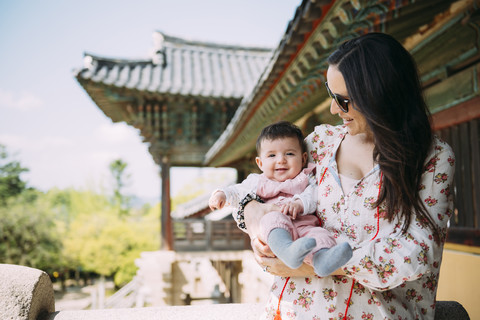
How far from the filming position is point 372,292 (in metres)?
1.22

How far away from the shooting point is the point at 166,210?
8.98 m

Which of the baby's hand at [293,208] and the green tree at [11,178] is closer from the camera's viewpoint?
the baby's hand at [293,208]

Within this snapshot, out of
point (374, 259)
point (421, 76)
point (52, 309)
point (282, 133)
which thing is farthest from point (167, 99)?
point (374, 259)

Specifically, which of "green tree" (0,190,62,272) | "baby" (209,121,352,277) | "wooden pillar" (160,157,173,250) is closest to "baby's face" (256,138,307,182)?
"baby" (209,121,352,277)

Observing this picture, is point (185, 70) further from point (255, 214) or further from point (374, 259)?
point (374, 259)

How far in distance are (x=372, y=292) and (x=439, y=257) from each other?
0.75 ft

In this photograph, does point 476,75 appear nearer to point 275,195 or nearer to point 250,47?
point 275,195

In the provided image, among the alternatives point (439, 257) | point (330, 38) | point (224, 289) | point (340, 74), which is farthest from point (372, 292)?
point (224, 289)

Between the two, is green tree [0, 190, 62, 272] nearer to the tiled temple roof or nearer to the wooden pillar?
the wooden pillar

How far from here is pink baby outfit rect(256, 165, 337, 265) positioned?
3.98 feet

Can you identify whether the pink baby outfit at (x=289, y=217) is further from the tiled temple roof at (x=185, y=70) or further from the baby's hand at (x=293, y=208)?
the tiled temple roof at (x=185, y=70)

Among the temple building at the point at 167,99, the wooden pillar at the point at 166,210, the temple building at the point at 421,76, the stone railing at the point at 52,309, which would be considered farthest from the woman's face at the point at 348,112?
the wooden pillar at the point at 166,210

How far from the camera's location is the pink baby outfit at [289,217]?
121 cm

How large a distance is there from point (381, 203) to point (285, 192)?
423 mm
